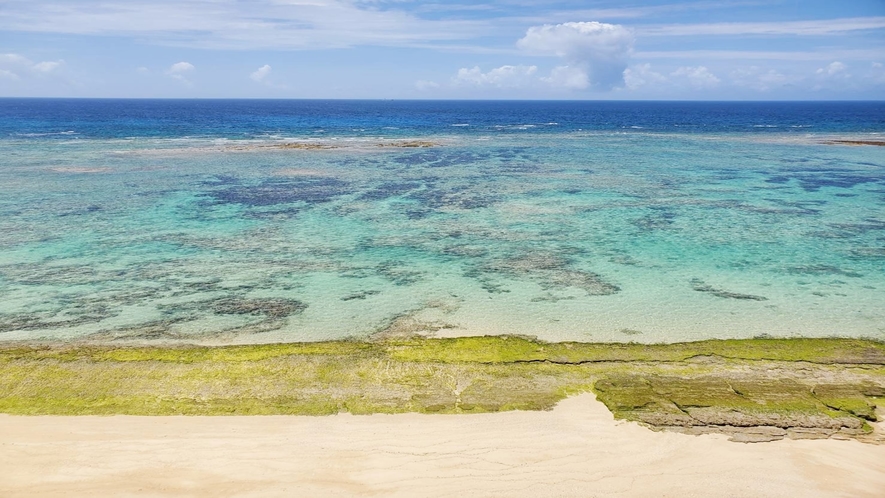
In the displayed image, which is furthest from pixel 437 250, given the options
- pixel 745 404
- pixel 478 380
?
pixel 745 404

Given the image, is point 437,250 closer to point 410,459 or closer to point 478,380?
point 478,380

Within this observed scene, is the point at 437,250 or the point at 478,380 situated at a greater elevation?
the point at 437,250

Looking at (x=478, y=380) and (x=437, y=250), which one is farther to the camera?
(x=437, y=250)

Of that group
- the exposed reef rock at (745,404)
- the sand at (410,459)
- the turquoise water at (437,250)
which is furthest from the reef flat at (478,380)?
the turquoise water at (437,250)

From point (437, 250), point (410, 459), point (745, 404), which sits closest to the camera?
point (410, 459)

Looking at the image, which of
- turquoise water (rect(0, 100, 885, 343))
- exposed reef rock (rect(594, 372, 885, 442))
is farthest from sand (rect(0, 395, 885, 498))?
turquoise water (rect(0, 100, 885, 343))

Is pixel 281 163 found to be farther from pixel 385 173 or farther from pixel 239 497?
pixel 239 497

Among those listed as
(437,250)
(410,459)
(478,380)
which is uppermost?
(437,250)

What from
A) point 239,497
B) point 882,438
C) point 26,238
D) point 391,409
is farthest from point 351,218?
point 882,438
